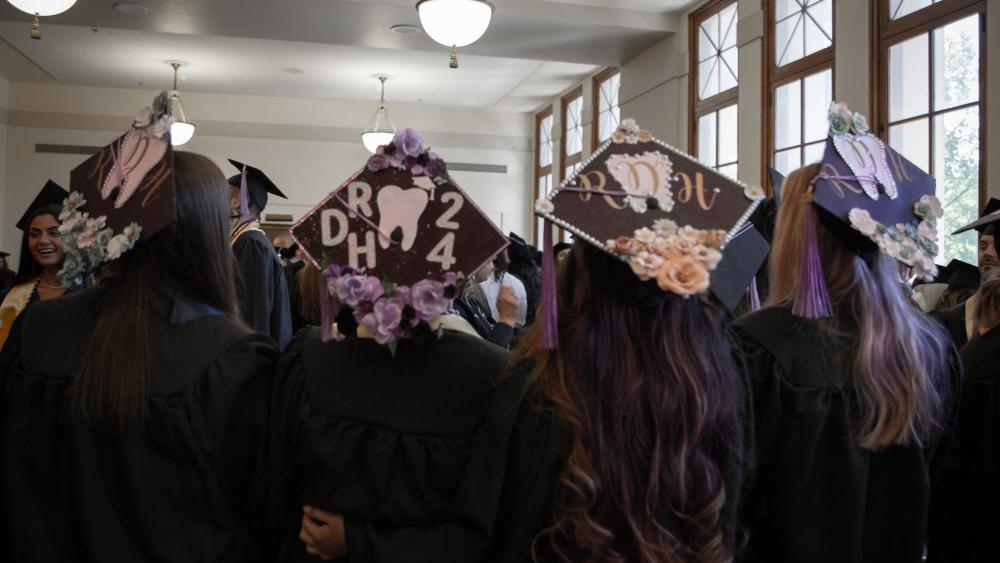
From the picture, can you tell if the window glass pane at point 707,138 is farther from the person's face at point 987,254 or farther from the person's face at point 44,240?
the person's face at point 44,240

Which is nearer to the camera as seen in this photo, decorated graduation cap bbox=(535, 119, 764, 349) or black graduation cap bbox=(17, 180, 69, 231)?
decorated graduation cap bbox=(535, 119, 764, 349)

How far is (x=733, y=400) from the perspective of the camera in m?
1.39

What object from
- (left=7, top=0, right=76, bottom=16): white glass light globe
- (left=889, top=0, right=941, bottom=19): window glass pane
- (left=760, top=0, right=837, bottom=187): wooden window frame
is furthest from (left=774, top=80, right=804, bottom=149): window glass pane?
(left=7, top=0, right=76, bottom=16): white glass light globe

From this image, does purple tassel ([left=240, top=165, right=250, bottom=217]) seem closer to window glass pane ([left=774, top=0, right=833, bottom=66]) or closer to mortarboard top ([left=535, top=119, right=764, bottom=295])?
mortarboard top ([left=535, top=119, right=764, bottom=295])

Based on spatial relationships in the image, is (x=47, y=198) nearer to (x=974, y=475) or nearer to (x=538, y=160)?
(x=974, y=475)

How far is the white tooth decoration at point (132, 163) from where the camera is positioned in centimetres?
156

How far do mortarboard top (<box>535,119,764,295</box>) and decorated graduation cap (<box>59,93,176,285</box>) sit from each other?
741 millimetres

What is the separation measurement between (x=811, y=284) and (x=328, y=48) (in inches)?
330

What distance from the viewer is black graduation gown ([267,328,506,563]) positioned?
4.61ft

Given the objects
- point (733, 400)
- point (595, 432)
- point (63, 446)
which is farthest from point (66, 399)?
point (733, 400)

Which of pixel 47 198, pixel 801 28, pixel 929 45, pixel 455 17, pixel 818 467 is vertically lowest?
pixel 818 467

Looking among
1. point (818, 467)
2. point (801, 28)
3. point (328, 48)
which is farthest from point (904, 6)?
point (328, 48)

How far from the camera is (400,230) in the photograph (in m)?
1.45

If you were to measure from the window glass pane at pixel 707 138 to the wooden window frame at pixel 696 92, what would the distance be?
0.04 meters
